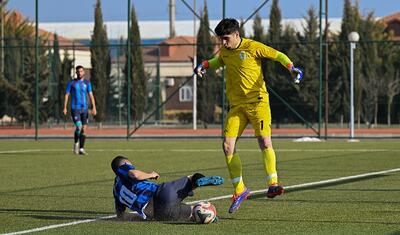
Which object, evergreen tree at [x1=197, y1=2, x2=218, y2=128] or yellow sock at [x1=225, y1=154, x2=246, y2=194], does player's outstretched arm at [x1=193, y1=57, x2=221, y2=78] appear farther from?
evergreen tree at [x1=197, y1=2, x2=218, y2=128]

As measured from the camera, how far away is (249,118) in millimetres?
10812

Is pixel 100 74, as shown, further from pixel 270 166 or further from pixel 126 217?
pixel 126 217

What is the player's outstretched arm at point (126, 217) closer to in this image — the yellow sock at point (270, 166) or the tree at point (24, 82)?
the yellow sock at point (270, 166)

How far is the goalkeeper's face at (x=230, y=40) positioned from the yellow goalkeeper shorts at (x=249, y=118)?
0.62 meters

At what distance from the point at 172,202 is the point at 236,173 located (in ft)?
4.78

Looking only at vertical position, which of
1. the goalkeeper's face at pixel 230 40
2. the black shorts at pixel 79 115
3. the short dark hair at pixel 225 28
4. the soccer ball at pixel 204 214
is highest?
the short dark hair at pixel 225 28

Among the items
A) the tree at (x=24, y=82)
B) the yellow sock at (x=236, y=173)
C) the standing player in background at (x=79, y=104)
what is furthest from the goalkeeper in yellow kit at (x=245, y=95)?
the tree at (x=24, y=82)

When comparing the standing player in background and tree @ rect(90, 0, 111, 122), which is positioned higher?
tree @ rect(90, 0, 111, 122)

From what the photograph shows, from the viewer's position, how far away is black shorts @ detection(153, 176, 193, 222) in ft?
30.5

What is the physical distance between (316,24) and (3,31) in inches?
621

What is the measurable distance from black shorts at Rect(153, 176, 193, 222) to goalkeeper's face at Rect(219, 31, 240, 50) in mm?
1844

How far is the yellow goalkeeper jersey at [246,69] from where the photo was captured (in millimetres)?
10742

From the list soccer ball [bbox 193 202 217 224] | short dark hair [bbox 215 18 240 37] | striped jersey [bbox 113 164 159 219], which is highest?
short dark hair [bbox 215 18 240 37]

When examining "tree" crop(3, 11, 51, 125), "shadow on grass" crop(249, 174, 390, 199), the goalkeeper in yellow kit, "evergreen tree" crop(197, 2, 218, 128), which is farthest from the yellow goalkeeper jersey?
"tree" crop(3, 11, 51, 125)
